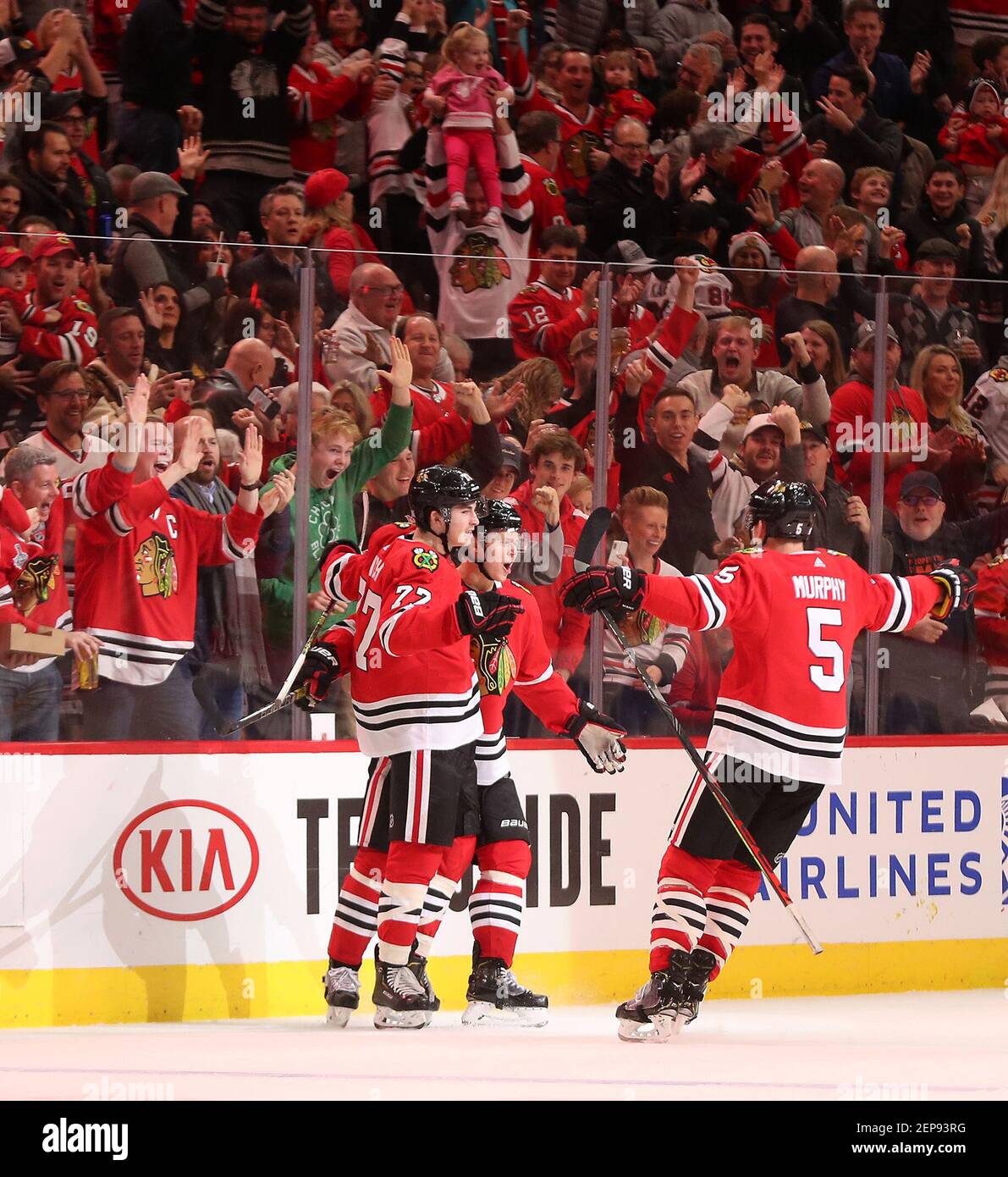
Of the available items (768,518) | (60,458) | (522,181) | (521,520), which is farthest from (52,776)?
(522,181)

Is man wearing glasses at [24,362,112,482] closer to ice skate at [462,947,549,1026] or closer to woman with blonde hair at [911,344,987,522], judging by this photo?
ice skate at [462,947,549,1026]

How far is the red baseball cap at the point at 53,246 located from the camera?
16.1 ft

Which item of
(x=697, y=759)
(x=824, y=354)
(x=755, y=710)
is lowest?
(x=697, y=759)

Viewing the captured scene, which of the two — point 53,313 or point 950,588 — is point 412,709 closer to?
point 53,313

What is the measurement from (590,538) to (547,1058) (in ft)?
4.73

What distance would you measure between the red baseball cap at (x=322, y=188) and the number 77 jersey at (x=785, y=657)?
7.69 ft

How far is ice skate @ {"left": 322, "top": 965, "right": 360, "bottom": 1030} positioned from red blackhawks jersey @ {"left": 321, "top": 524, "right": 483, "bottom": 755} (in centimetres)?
61

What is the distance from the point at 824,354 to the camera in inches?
225

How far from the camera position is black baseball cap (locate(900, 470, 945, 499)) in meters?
5.81

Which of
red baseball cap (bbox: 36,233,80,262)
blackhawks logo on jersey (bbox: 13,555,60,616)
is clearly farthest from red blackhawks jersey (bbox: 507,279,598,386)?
blackhawks logo on jersey (bbox: 13,555,60,616)

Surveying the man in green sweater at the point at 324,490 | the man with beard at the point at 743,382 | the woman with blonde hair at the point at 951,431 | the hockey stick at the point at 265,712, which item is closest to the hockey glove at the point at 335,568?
the man in green sweater at the point at 324,490

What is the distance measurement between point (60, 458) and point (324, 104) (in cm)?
239

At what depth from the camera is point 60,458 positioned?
4926 mm

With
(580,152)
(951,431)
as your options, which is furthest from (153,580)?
(580,152)
